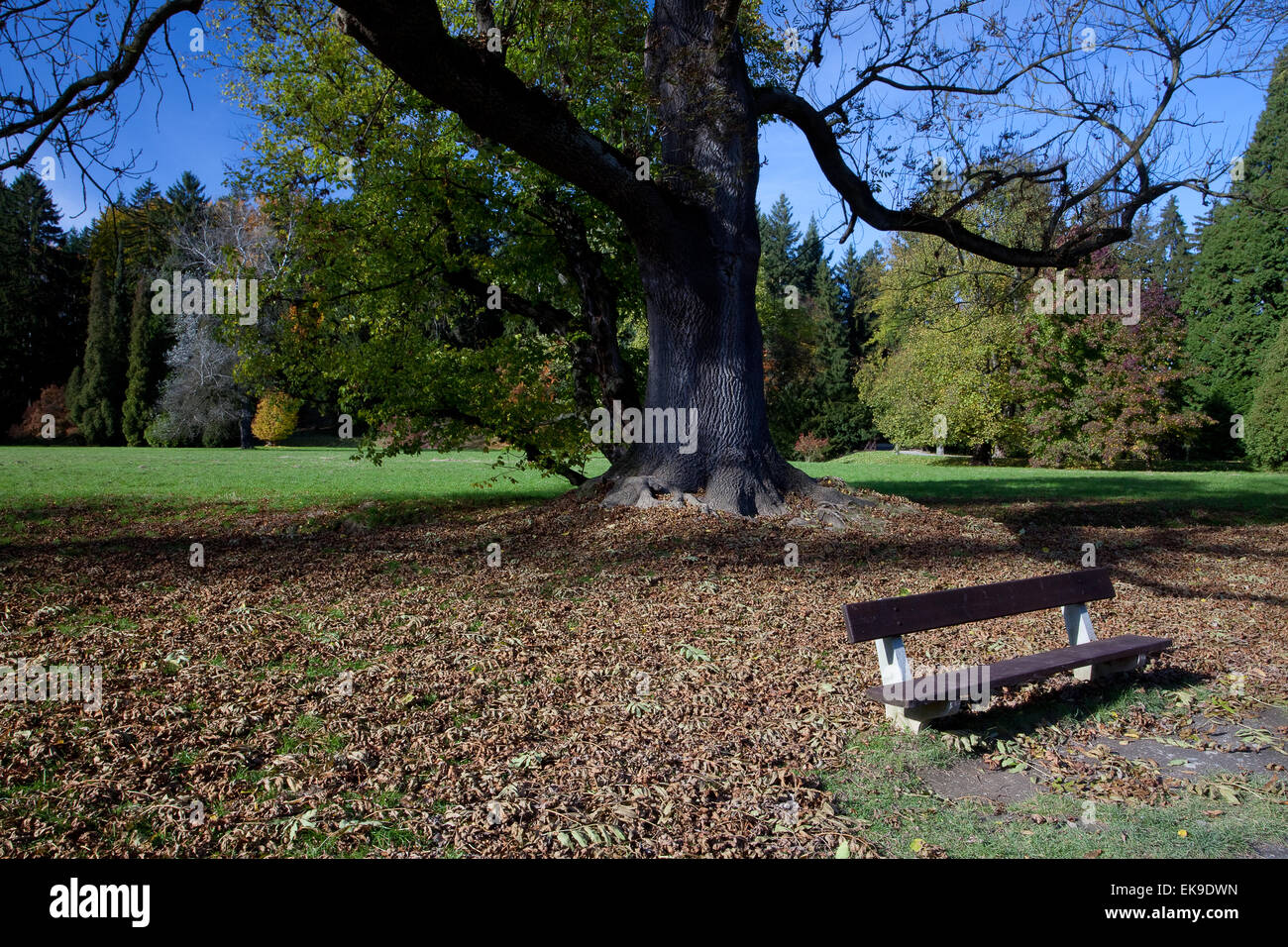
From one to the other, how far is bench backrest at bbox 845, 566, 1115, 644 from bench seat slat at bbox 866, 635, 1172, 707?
0.30m

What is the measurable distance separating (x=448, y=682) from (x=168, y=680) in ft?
5.19

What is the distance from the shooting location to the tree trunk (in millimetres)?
9039

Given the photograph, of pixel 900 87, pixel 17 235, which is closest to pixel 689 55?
pixel 900 87

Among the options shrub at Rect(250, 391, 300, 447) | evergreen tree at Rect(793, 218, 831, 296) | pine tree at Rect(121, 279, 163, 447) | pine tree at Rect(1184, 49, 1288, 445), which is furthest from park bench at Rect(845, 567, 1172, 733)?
evergreen tree at Rect(793, 218, 831, 296)

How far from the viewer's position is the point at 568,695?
468 centimetres

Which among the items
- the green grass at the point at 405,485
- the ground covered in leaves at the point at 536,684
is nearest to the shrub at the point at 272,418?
the green grass at the point at 405,485

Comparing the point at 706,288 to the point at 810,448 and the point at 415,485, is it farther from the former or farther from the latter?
the point at 810,448

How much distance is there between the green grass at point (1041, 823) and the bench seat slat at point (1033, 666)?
1.55ft

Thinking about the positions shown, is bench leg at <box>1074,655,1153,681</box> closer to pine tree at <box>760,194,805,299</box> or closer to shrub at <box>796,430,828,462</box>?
shrub at <box>796,430,828,462</box>

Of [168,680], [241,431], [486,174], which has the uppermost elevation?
[486,174]

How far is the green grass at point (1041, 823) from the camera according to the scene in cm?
323

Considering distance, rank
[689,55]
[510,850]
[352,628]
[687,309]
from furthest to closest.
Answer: [687,309], [689,55], [352,628], [510,850]

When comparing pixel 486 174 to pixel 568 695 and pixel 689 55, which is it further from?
pixel 568 695

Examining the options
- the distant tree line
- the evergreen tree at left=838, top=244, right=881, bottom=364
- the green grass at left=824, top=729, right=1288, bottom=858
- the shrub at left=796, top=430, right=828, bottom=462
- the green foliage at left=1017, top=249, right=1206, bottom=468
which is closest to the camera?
the green grass at left=824, top=729, right=1288, bottom=858
